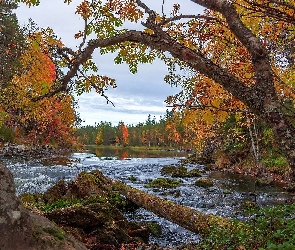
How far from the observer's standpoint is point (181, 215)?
8.42 m

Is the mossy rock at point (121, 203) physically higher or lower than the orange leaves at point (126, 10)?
lower

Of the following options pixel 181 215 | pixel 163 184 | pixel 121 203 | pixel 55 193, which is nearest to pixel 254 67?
pixel 181 215

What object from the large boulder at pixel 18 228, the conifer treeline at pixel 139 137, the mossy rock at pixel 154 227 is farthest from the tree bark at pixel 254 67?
the conifer treeline at pixel 139 137

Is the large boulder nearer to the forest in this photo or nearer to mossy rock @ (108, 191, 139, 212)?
the forest

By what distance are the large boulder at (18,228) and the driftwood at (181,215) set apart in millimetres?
4435

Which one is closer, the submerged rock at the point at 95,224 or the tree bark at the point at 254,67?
the tree bark at the point at 254,67

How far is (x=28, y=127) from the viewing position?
154 ft

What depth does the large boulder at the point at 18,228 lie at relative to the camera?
3.14 meters

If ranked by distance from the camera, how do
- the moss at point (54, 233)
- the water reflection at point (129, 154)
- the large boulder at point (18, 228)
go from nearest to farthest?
the large boulder at point (18, 228), the moss at point (54, 233), the water reflection at point (129, 154)

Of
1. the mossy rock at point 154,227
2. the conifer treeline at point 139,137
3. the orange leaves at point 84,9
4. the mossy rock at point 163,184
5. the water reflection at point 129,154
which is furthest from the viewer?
the conifer treeline at point 139,137

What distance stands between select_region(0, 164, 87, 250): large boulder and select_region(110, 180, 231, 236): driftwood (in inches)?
175

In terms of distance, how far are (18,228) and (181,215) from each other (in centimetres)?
589

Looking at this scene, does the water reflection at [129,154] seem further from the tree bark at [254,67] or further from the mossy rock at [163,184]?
the tree bark at [254,67]

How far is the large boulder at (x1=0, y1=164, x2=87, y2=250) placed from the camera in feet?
10.3
